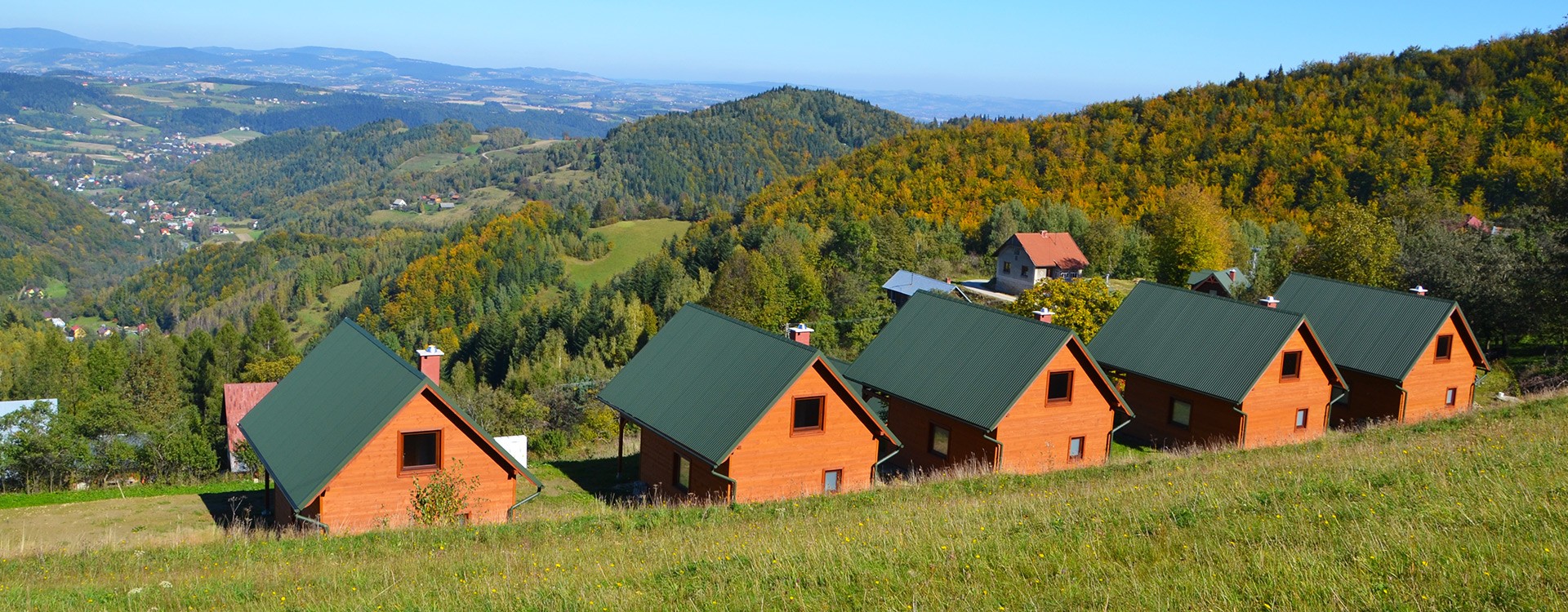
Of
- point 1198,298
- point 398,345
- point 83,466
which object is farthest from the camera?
point 398,345

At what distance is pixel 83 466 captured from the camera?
3944 cm

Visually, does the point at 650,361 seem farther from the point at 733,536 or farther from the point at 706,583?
the point at 706,583

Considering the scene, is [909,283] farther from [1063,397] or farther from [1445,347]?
[1063,397]

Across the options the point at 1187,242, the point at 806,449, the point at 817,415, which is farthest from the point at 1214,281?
the point at 806,449

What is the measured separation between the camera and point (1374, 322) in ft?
118

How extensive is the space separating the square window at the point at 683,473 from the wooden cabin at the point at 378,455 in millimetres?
3785

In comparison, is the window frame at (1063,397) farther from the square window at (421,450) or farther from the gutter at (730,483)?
the square window at (421,450)

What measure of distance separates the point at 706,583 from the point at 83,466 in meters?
37.1

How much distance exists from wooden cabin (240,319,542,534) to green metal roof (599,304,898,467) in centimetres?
407

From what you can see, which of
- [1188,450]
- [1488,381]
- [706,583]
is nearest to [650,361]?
[1188,450]

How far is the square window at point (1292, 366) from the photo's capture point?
108 feet

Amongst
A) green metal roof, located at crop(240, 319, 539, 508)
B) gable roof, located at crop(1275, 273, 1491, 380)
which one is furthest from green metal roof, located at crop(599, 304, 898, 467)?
gable roof, located at crop(1275, 273, 1491, 380)

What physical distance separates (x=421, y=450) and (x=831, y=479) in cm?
986

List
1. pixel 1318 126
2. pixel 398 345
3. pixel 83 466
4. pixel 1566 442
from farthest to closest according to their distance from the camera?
pixel 398 345
pixel 1318 126
pixel 83 466
pixel 1566 442
